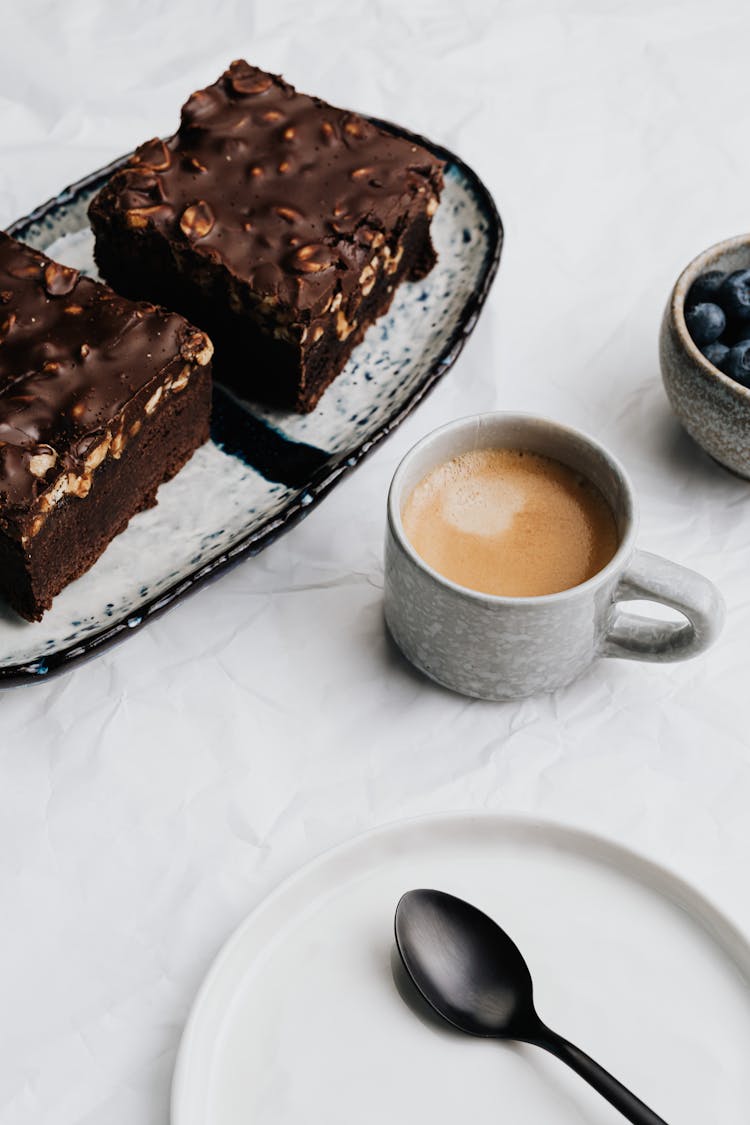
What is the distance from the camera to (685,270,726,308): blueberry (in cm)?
193

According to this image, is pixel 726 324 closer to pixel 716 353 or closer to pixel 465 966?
pixel 716 353

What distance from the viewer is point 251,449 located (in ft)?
6.54

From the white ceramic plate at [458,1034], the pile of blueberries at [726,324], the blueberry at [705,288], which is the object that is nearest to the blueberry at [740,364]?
the pile of blueberries at [726,324]

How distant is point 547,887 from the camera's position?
1.51 metres

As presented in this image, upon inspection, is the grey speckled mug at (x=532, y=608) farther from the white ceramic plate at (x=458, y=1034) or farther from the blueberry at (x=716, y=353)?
the blueberry at (x=716, y=353)

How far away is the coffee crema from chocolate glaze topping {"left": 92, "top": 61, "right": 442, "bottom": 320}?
0.43 metres

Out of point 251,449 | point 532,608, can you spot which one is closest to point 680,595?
point 532,608

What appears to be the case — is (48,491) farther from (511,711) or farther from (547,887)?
(547,887)

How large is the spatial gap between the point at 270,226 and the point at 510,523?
2.32 feet

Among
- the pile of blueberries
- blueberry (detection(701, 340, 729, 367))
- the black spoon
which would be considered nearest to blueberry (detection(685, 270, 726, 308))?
the pile of blueberries

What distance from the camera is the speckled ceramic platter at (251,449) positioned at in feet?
5.61

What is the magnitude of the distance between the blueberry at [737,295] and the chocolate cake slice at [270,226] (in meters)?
0.57

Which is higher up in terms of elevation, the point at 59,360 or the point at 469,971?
the point at 59,360

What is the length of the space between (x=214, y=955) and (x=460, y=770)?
0.42 m
